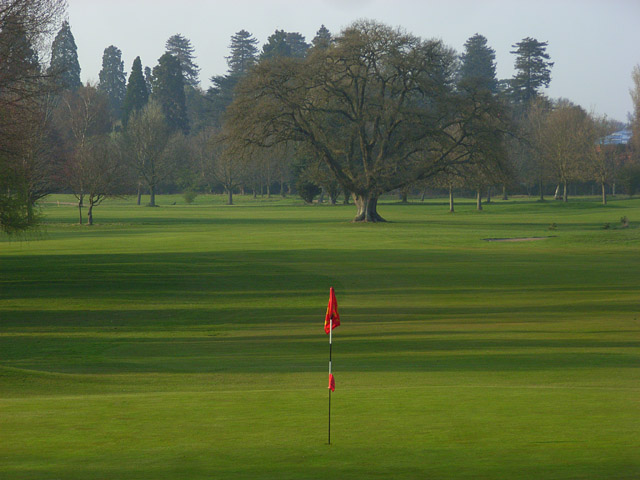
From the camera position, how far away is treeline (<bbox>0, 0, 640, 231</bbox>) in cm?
3141

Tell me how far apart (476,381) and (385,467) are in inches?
268

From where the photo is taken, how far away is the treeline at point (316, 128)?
3141 cm

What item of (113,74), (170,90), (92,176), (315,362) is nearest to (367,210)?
(92,176)

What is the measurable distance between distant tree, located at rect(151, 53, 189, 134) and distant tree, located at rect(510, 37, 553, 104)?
6103cm

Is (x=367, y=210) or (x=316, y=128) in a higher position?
(x=316, y=128)

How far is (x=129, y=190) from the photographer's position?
8244 centimetres

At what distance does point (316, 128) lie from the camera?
7481 centimetres

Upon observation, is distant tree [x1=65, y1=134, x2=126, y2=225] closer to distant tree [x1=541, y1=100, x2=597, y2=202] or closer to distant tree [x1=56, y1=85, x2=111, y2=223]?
distant tree [x1=56, y1=85, x2=111, y2=223]

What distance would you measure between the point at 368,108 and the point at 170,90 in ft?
271

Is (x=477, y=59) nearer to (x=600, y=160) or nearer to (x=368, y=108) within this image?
(x=600, y=160)

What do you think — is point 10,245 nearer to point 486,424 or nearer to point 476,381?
point 476,381

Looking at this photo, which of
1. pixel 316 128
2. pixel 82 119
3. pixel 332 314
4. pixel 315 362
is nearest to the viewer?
pixel 332 314

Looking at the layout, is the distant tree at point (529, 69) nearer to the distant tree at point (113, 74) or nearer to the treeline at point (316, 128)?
the treeline at point (316, 128)

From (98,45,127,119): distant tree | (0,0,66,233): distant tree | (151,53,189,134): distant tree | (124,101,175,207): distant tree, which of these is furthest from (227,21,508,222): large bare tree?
(98,45,127,119): distant tree
